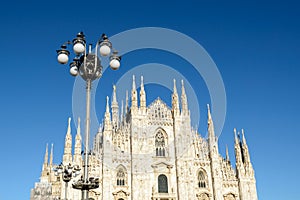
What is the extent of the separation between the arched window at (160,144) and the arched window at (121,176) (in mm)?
4773

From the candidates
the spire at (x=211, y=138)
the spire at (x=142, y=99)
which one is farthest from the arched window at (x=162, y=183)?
the spire at (x=142, y=99)

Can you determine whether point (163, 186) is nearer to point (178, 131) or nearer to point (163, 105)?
point (178, 131)

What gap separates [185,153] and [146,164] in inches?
187

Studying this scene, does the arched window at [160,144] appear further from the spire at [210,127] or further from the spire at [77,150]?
the spire at [77,150]

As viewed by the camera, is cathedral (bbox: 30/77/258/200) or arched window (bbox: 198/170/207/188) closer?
cathedral (bbox: 30/77/258/200)

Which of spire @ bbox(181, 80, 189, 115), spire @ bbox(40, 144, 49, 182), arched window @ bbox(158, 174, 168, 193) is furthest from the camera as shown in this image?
spire @ bbox(181, 80, 189, 115)

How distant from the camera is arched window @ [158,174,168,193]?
37.3 m

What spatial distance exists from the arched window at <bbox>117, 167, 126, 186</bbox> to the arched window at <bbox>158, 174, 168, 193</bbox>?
414 cm

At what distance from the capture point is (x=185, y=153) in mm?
→ 38625

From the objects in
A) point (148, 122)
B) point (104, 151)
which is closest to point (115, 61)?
point (104, 151)

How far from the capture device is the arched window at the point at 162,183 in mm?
37312

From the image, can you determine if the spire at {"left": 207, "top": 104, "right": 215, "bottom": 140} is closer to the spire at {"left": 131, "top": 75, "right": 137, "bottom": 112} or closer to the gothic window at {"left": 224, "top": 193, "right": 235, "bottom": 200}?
the gothic window at {"left": 224, "top": 193, "right": 235, "bottom": 200}

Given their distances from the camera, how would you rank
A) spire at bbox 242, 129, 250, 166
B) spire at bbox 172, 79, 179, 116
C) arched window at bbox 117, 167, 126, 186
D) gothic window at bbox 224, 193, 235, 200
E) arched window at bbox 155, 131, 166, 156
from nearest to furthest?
arched window at bbox 117, 167, 126, 186, gothic window at bbox 224, 193, 235, 200, arched window at bbox 155, 131, 166, 156, spire at bbox 242, 129, 250, 166, spire at bbox 172, 79, 179, 116

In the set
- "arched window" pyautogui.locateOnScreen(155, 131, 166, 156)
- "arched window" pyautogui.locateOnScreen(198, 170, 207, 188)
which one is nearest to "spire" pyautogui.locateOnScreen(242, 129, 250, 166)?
"arched window" pyautogui.locateOnScreen(198, 170, 207, 188)
